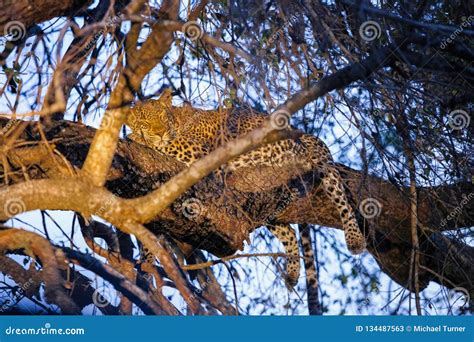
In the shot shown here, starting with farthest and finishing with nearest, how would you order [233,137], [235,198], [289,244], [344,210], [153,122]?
[289,244] < [153,122] < [344,210] < [233,137] < [235,198]

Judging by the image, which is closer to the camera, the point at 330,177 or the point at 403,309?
the point at 403,309

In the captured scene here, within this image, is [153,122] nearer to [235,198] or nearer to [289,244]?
[235,198]

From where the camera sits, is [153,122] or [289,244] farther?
[289,244]

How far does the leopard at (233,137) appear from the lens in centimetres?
608

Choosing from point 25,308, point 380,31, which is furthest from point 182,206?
point 380,31

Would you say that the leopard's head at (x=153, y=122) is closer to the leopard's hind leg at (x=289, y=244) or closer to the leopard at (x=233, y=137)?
the leopard at (x=233, y=137)

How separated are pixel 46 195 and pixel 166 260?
2.05 feet

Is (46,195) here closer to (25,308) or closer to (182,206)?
(182,206)

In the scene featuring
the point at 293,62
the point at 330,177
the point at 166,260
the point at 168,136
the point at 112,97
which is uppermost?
the point at 168,136

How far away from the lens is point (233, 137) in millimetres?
5914

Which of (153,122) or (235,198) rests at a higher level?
(153,122)

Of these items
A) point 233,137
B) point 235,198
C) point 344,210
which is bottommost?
point 235,198

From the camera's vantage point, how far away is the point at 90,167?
3.45 metres

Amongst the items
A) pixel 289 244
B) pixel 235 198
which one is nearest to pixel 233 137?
pixel 235 198
